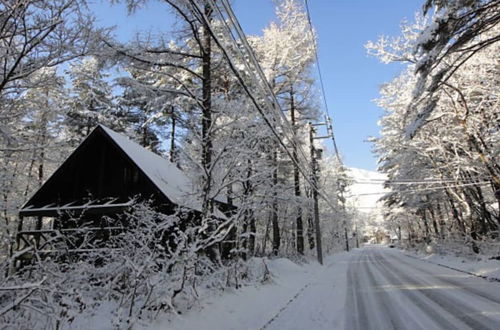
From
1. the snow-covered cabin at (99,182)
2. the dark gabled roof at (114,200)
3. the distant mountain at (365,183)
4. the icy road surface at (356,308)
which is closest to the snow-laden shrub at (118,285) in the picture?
the icy road surface at (356,308)

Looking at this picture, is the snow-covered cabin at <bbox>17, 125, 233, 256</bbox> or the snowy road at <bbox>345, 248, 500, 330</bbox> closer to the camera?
the snowy road at <bbox>345, 248, 500, 330</bbox>

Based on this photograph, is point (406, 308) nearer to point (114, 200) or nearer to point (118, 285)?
point (118, 285)

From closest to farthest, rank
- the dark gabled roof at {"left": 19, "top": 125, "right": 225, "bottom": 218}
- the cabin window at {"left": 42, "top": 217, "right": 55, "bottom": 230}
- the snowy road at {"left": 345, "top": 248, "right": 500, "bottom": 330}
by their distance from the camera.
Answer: the snowy road at {"left": 345, "top": 248, "right": 500, "bottom": 330} < the dark gabled roof at {"left": 19, "top": 125, "right": 225, "bottom": 218} < the cabin window at {"left": 42, "top": 217, "right": 55, "bottom": 230}

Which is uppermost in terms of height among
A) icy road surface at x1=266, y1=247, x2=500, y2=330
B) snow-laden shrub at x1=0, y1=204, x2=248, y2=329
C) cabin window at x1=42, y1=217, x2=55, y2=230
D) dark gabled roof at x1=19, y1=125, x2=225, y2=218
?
dark gabled roof at x1=19, y1=125, x2=225, y2=218

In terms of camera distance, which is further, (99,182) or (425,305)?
(99,182)

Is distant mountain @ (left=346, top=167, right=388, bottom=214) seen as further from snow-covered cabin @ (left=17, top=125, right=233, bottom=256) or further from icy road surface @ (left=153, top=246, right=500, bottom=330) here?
snow-covered cabin @ (left=17, top=125, right=233, bottom=256)

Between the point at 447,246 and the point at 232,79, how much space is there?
18.9 metres

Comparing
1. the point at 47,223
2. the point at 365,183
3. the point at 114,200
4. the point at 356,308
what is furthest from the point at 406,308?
the point at 47,223

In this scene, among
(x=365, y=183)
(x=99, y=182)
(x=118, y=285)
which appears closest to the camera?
(x=118, y=285)

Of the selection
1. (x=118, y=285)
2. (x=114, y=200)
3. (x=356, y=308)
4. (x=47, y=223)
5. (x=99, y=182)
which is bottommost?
(x=356, y=308)

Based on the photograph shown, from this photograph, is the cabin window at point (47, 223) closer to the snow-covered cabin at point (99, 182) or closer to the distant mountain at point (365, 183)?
the snow-covered cabin at point (99, 182)

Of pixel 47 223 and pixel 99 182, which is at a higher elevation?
pixel 99 182

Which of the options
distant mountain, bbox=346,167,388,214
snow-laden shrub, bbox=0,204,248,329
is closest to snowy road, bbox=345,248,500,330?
snow-laden shrub, bbox=0,204,248,329

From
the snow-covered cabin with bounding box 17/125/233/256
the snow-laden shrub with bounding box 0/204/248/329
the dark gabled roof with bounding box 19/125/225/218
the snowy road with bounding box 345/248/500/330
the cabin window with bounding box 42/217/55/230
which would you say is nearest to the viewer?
the snow-laden shrub with bounding box 0/204/248/329
